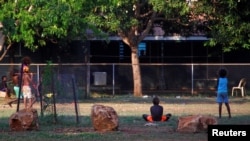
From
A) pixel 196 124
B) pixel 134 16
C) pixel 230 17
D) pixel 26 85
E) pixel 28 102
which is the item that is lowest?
pixel 196 124

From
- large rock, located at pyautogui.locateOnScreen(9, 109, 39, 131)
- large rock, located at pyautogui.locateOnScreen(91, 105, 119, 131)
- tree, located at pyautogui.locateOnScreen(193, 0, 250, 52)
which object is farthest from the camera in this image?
tree, located at pyautogui.locateOnScreen(193, 0, 250, 52)

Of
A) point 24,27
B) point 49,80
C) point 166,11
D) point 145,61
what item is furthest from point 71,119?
point 145,61

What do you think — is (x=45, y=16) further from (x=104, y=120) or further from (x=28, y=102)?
(x=104, y=120)

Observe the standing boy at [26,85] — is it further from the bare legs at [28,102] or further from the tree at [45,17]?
the tree at [45,17]

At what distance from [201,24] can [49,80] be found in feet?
73.5

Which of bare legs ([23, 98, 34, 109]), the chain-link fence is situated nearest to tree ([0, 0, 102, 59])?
bare legs ([23, 98, 34, 109])

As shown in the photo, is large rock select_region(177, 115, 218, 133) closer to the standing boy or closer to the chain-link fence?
the standing boy

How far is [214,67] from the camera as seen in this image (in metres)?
45.8

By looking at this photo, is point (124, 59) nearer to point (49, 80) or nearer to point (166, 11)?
point (166, 11)

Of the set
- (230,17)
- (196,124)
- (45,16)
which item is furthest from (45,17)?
(196,124)

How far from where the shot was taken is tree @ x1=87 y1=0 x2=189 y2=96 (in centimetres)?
3569

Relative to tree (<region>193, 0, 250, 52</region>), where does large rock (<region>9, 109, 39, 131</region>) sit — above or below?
below

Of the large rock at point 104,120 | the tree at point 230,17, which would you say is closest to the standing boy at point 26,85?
the large rock at point 104,120

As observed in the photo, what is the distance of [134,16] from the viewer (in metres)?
40.1
